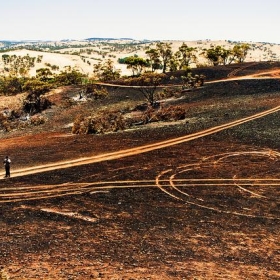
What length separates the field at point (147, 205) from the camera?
A: 12758 millimetres

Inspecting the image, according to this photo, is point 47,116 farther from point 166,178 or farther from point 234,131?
point 166,178

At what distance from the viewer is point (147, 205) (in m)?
18.2

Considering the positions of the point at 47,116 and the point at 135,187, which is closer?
the point at 135,187

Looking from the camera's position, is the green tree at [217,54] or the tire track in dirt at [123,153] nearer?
the tire track in dirt at [123,153]

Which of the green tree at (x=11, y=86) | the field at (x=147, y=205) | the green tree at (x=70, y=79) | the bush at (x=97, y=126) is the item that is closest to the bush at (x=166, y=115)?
the bush at (x=97, y=126)

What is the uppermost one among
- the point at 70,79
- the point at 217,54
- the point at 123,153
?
the point at 217,54

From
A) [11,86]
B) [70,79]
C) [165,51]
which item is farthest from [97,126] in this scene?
[165,51]

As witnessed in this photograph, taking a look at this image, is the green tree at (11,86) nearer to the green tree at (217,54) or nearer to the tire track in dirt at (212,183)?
the green tree at (217,54)

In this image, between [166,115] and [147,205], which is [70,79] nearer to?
[166,115]

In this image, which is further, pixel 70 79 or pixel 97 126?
pixel 70 79

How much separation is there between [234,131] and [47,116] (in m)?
32.7

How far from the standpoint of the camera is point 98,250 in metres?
13.7

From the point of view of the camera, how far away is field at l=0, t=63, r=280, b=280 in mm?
12758

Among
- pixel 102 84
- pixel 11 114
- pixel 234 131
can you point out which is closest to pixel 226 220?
pixel 234 131
